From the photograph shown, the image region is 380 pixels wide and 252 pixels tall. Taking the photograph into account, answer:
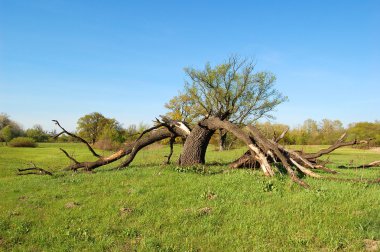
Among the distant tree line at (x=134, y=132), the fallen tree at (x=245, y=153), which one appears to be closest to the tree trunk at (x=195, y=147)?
the fallen tree at (x=245, y=153)

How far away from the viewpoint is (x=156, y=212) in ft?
28.1

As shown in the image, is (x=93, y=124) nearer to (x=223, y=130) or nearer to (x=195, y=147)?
(x=223, y=130)

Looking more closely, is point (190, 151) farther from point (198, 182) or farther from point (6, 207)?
point (6, 207)

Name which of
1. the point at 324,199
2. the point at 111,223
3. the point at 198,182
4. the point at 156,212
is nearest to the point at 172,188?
the point at 198,182

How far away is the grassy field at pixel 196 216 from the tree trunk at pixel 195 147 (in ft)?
9.54

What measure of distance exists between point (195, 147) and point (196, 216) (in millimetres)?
6946

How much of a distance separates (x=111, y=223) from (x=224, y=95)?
146 feet

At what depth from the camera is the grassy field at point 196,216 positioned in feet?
22.0

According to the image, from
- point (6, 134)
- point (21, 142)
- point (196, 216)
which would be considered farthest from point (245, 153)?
point (6, 134)

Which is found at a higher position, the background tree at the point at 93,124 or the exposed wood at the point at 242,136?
the background tree at the point at 93,124

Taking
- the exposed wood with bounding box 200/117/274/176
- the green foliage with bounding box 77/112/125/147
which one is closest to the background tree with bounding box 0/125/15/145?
the green foliage with bounding box 77/112/125/147

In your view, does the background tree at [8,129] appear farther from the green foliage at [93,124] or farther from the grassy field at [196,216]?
the grassy field at [196,216]

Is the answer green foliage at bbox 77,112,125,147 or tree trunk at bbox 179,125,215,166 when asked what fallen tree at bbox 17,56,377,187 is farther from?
green foliage at bbox 77,112,125,147

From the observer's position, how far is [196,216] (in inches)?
320
